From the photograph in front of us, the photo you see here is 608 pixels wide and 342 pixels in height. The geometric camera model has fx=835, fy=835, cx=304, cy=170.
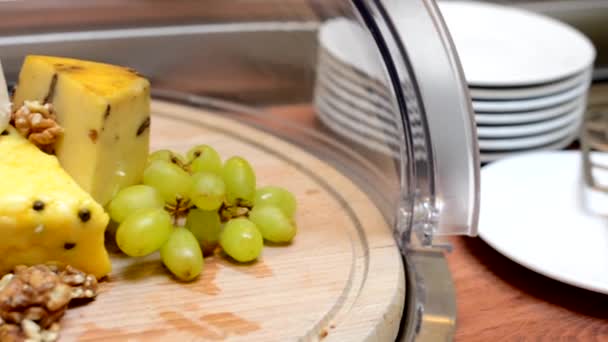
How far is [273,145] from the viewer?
3.09ft

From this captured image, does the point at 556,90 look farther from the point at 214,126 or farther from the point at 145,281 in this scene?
the point at 145,281

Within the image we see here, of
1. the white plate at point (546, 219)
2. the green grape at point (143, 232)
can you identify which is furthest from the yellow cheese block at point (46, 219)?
the white plate at point (546, 219)

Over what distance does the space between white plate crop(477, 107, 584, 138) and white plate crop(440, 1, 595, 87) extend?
0.19 feet

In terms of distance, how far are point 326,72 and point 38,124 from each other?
17.2 inches

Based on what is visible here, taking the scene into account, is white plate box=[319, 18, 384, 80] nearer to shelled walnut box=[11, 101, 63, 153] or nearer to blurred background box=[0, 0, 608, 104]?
blurred background box=[0, 0, 608, 104]

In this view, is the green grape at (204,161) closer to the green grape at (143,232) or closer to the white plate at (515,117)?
the green grape at (143,232)

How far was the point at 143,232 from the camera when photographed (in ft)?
2.24

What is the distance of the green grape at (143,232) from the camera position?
0.68 m

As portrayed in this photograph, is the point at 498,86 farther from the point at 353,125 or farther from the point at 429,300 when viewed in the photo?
the point at 429,300

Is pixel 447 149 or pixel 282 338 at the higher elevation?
pixel 447 149

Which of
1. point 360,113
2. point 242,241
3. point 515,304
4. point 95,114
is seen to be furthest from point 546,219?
point 95,114

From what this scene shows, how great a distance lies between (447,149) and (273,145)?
0.28 m

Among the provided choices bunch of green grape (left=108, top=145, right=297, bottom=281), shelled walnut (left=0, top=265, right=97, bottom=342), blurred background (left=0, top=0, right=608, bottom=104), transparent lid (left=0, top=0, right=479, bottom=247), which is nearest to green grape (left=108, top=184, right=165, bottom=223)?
bunch of green grape (left=108, top=145, right=297, bottom=281)

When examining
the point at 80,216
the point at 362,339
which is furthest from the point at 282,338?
the point at 80,216
